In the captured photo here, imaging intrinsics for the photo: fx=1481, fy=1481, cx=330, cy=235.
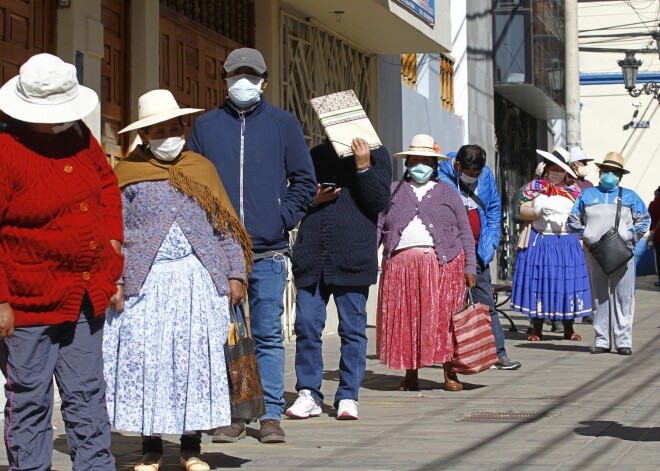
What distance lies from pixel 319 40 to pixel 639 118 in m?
25.8

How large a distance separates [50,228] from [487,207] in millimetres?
6483

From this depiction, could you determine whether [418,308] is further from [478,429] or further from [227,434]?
[227,434]

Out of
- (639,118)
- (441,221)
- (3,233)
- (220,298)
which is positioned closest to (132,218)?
(220,298)

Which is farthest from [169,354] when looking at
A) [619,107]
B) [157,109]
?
[619,107]

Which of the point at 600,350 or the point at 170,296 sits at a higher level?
the point at 170,296

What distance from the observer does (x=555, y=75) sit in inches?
1115

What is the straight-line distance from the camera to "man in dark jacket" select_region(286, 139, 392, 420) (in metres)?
8.70

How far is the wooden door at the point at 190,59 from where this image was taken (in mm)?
12062

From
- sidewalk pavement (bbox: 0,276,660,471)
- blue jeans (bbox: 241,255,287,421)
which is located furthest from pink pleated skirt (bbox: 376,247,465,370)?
blue jeans (bbox: 241,255,287,421)

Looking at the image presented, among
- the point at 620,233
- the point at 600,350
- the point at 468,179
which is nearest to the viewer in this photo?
the point at 468,179

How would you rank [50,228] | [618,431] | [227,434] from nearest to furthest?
[50,228]
[227,434]
[618,431]

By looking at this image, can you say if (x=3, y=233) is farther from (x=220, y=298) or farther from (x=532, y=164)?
(x=532, y=164)

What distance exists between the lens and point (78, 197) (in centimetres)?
593

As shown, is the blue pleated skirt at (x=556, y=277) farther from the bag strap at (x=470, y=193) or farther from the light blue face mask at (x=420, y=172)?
the light blue face mask at (x=420, y=172)
